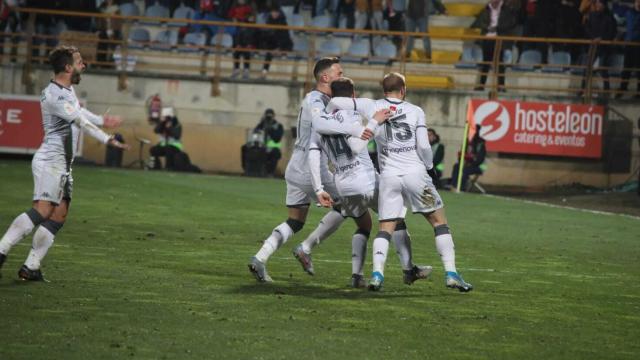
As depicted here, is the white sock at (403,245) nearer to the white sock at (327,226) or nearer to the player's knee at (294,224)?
the white sock at (327,226)

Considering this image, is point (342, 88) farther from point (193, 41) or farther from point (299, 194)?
point (193, 41)

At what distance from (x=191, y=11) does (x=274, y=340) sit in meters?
27.6

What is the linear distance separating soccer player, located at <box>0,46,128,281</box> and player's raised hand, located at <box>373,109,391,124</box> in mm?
2462

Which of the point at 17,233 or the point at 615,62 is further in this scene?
the point at 615,62

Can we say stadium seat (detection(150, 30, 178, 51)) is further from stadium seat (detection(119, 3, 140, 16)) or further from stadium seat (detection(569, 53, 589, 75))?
stadium seat (detection(569, 53, 589, 75))

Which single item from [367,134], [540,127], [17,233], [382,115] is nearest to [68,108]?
[17,233]

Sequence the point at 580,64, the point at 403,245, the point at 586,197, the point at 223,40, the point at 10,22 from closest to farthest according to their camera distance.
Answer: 1. the point at 403,245
2. the point at 586,197
3. the point at 580,64
4. the point at 223,40
5. the point at 10,22

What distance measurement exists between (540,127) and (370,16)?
228 inches

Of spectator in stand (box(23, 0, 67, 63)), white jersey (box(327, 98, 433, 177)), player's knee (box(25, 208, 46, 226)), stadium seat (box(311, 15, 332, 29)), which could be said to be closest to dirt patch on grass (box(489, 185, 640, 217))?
stadium seat (box(311, 15, 332, 29))

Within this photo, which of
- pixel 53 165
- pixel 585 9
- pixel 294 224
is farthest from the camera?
pixel 585 9

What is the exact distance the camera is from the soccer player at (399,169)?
Result: 11.2 meters

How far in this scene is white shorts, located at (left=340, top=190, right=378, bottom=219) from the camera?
11484 mm

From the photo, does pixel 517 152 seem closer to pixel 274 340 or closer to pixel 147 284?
pixel 147 284

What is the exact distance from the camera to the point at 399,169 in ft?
37.0
